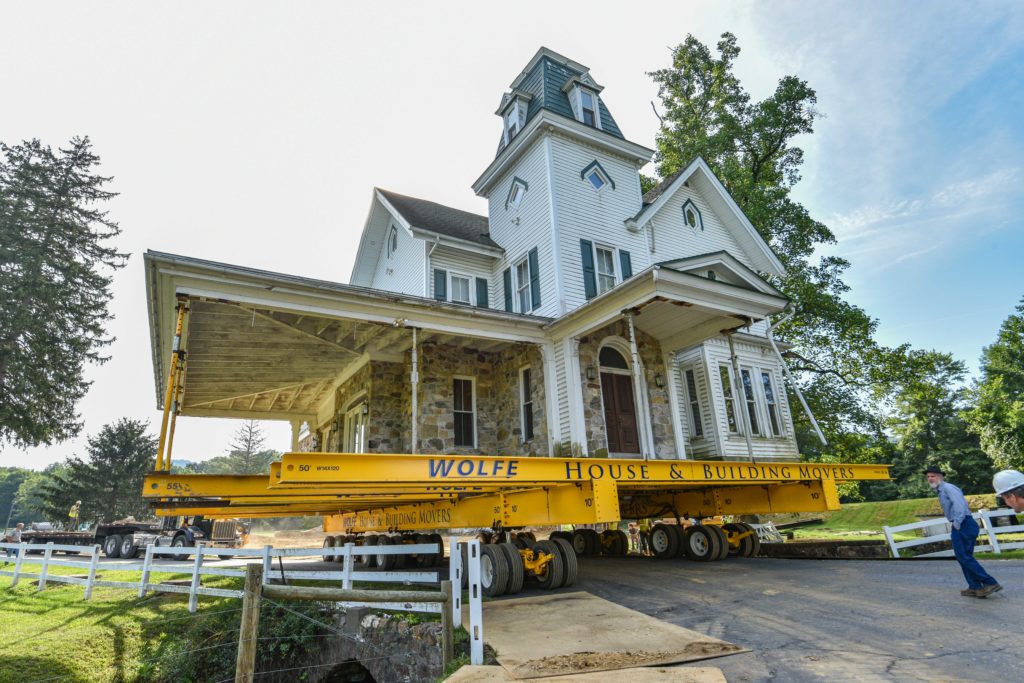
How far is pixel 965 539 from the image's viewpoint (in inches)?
236

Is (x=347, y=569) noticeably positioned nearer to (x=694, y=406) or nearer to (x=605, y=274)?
(x=605, y=274)

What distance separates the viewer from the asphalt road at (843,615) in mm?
3943

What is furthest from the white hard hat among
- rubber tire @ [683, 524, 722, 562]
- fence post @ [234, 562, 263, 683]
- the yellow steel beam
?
rubber tire @ [683, 524, 722, 562]

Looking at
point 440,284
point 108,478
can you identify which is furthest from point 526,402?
point 108,478

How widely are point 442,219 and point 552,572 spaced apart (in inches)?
488

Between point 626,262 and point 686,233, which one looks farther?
point 686,233

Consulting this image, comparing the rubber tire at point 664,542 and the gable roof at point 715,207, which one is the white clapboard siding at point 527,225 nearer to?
the gable roof at point 715,207

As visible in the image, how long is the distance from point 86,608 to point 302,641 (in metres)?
4.78

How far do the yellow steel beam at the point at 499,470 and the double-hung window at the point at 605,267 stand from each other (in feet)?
20.9

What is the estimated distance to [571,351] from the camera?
11.8 meters

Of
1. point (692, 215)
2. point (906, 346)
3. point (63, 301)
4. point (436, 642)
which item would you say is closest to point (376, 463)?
point (436, 642)

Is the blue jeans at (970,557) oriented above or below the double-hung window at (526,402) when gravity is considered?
below

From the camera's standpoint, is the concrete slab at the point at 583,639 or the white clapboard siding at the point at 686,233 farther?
the white clapboard siding at the point at 686,233

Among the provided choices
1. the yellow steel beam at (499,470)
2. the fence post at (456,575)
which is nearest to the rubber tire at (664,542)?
the yellow steel beam at (499,470)
